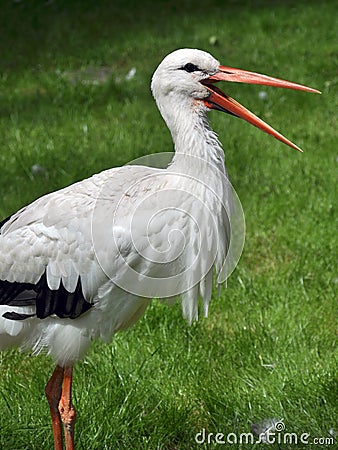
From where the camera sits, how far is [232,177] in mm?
5234

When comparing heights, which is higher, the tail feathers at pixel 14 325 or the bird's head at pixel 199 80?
the bird's head at pixel 199 80

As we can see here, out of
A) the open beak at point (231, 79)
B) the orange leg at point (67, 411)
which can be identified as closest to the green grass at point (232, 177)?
the orange leg at point (67, 411)

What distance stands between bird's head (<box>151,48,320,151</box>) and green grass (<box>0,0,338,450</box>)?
3.62 ft

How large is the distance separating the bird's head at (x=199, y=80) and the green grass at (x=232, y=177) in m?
1.10

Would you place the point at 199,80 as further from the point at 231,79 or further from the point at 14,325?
the point at 14,325

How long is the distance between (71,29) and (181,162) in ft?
18.5

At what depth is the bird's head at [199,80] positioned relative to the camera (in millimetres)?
2746

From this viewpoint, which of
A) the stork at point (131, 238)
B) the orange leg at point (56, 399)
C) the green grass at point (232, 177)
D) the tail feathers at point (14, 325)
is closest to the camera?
the stork at point (131, 238)

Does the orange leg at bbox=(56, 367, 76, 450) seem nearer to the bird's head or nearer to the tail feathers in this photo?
the tail feathers

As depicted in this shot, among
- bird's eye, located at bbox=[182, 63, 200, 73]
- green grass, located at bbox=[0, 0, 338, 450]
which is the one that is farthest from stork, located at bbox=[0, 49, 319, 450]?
green grass, located at bbox=[0, 0, 338, 450]

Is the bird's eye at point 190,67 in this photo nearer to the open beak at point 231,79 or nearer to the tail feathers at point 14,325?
the open beak at point 231,79

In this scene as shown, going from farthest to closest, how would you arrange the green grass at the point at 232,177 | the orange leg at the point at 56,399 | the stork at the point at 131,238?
1. the green grass at the point at 232,177
2. the orange leg at the point at 56,399
3. the stork at the point at 131,238

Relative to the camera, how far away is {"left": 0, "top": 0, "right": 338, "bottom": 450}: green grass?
319cm

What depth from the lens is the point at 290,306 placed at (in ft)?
12.8
